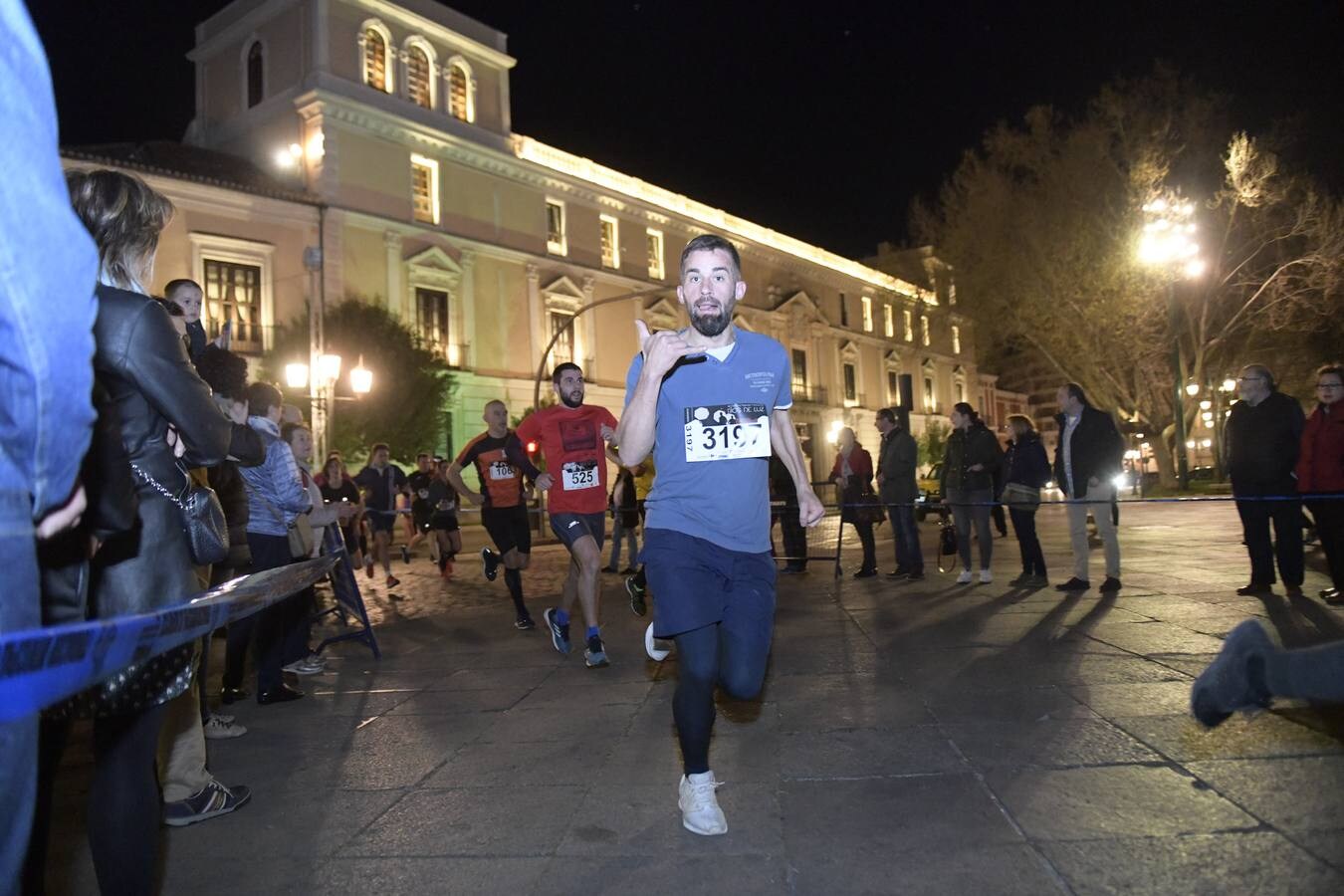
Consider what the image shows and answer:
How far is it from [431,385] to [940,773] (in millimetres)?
29254

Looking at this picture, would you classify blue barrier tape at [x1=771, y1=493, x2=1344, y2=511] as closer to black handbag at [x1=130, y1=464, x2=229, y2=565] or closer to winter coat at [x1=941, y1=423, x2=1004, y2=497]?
winter coat at [x1=941, y1=423, x2=1004, y2=497]

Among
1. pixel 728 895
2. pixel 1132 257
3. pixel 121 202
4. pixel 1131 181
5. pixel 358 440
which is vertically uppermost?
pixel 1131 181

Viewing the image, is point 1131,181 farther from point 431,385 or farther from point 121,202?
point 121,202

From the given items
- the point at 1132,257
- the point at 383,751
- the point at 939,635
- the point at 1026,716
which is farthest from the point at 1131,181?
the point at 383,751

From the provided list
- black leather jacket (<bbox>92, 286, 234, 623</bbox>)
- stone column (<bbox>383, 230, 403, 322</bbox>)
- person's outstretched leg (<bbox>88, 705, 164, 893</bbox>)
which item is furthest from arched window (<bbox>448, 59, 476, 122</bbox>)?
person's outstretched leg (<bbox>88, 705, 164, 893</bbox>)

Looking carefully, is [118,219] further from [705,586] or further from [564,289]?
[564,289]

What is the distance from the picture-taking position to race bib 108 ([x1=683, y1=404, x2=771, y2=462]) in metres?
3.43

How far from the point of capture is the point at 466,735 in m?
4.62

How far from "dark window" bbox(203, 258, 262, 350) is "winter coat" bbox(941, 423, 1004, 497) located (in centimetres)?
2398

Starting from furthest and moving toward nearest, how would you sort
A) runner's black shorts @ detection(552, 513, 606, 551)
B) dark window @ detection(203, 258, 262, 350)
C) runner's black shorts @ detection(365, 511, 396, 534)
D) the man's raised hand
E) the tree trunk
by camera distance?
the tree trunk < dark window @ detection(203, 258, 262, 350) < runner's black shorts @ detection(365, 511, 396, 534) < runner's black shorts @ detection(552, 513, 606, 551) < the man's raised hand

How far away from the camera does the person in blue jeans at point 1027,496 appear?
9.73 metres

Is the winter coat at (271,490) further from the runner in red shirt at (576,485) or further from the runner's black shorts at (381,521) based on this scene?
the runner's black shorts at (381,521)

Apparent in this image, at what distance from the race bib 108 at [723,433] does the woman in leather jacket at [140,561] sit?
1.60 metres

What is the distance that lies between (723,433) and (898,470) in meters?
8.03
